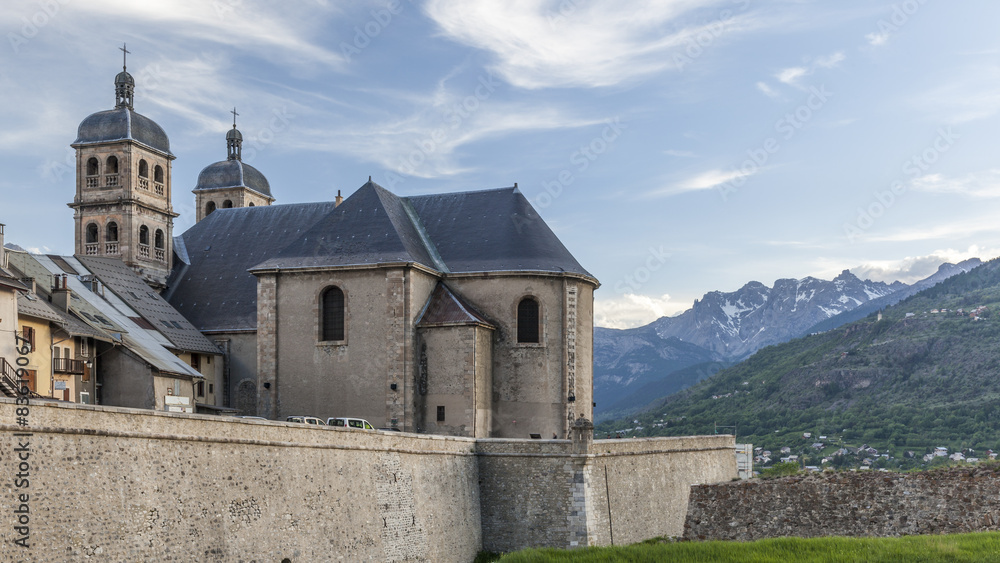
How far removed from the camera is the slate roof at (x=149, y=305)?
50625mm

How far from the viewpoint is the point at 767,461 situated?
10025 cm

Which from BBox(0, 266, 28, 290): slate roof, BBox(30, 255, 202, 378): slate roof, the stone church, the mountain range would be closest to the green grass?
the stone church

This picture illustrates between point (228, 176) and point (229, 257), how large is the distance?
16.8 meters

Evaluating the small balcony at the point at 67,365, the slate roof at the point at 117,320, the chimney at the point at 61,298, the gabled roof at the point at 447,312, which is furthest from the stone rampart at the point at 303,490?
the chimney at the point at 61,298

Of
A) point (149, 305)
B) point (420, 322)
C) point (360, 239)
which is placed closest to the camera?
point (420, 322)

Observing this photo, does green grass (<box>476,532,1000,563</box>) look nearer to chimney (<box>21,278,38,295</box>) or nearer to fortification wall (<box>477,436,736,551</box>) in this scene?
fortification wall (<box>477,436,736,551</box>)

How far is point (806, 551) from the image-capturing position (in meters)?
31.3

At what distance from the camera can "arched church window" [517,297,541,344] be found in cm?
4831

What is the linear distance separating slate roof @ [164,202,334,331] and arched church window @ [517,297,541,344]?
13.2m

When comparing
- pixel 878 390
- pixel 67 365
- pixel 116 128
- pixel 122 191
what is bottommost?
pixel 878 390

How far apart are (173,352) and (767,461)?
6611cm

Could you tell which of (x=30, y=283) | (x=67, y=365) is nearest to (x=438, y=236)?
(x=67, y=365)

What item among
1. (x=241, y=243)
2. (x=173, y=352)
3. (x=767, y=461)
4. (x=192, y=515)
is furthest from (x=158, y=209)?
(x=767, y=461)

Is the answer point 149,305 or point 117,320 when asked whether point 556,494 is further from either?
point 149,305
